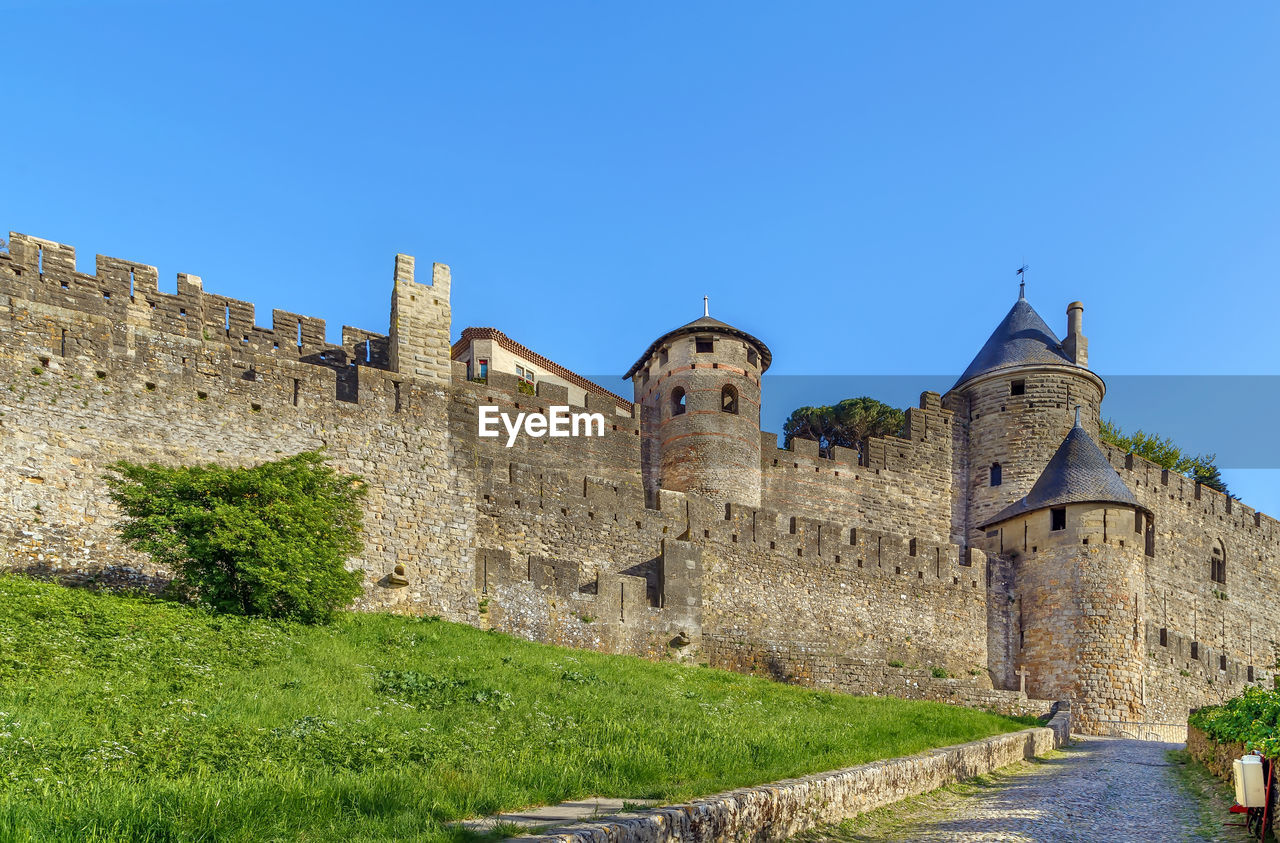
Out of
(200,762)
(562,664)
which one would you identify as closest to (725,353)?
(562,664)

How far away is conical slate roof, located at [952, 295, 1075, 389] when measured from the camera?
3567cm

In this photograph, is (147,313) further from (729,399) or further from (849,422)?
(849,422)

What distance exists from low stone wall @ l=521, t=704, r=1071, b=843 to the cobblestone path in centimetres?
16

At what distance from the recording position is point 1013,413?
35.3 meters

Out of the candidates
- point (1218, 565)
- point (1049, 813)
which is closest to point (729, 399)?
point (1049, 813)

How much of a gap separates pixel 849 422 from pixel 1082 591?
64.3 ft

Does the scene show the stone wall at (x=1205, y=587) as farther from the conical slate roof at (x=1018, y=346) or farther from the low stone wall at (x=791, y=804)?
the low stone wall at (x=791, y=804)

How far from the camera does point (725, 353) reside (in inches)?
1249

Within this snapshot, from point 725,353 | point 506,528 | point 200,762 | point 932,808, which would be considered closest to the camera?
point 200,762

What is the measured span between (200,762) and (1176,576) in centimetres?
3613

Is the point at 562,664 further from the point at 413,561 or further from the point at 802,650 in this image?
the point at 802,650

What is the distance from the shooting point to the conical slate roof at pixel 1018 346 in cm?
3567

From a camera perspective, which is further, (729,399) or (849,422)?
(849,422)

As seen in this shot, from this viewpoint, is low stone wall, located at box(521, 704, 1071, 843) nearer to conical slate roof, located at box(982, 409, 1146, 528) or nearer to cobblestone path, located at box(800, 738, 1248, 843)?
cobblestone path, located at box(800, 738, 1248, 843)
